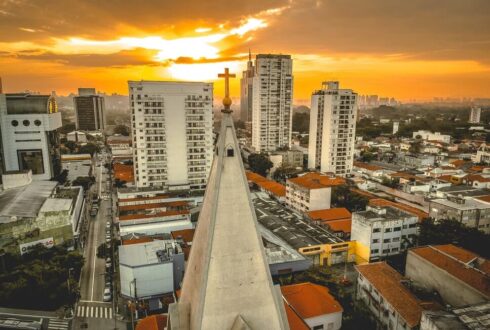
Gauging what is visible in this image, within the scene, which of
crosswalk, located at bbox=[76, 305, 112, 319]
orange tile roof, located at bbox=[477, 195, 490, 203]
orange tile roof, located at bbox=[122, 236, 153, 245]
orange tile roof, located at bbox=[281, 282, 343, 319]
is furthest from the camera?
orange tile roof, located at bbox=[477, 195, 490, 203]

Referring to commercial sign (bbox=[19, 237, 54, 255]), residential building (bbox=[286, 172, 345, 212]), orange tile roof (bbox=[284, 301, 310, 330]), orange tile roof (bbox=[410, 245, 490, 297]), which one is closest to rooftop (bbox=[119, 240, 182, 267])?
commercial sign (bbox=[19, 237, 54, 255])

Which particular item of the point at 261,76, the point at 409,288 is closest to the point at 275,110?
the point at 261,76

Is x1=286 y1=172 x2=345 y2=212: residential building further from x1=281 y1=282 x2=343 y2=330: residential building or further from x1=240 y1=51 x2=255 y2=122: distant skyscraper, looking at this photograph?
x1=240 y1=51 x2=255 y2=122: distant skyscraper

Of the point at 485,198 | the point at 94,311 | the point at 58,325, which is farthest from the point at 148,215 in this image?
the point at 485,198

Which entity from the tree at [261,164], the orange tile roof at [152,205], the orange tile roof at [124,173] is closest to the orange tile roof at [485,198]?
the orange tile roof at [152,205]

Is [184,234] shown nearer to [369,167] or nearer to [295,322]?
[295,322]
